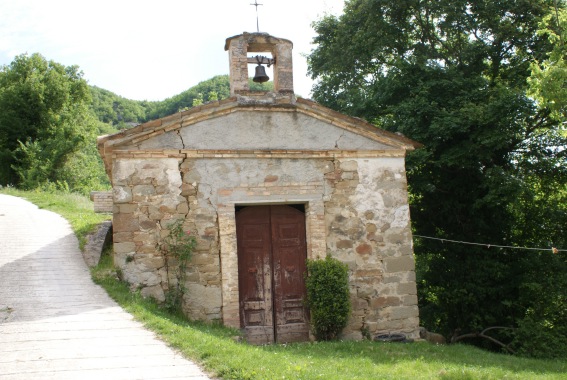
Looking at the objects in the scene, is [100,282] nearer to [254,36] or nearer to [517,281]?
[254,36]

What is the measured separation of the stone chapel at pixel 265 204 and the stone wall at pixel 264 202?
0.02 metres

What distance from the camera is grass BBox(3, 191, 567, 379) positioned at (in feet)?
19.4

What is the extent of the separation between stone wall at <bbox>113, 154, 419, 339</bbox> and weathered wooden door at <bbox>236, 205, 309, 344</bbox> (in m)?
0.37

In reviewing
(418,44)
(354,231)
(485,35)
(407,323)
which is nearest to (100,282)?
(354,231)

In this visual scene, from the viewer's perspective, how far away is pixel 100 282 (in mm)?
9414

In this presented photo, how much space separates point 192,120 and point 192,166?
84 cm

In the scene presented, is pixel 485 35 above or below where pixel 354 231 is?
above

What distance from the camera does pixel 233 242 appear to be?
9.74 meters

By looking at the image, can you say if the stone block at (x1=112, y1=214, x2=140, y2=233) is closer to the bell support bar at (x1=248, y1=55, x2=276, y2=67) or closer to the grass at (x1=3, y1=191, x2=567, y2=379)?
the grass at (x1=3, y1=191, x2=567, y2=379)

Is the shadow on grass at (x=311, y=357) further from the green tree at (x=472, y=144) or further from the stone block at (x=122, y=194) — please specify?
the green tree at (x=472, y=144)

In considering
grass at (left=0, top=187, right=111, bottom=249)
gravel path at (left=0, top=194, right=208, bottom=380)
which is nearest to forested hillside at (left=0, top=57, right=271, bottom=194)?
grass at (left=0, top=187, right=111, bottom=249)

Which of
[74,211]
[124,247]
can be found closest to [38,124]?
[74,211]

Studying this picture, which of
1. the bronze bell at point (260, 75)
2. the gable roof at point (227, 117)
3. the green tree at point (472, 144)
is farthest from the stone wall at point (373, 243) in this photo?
the green tree at point (472, 144)

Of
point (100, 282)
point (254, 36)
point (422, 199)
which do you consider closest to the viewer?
point (100, 282)
